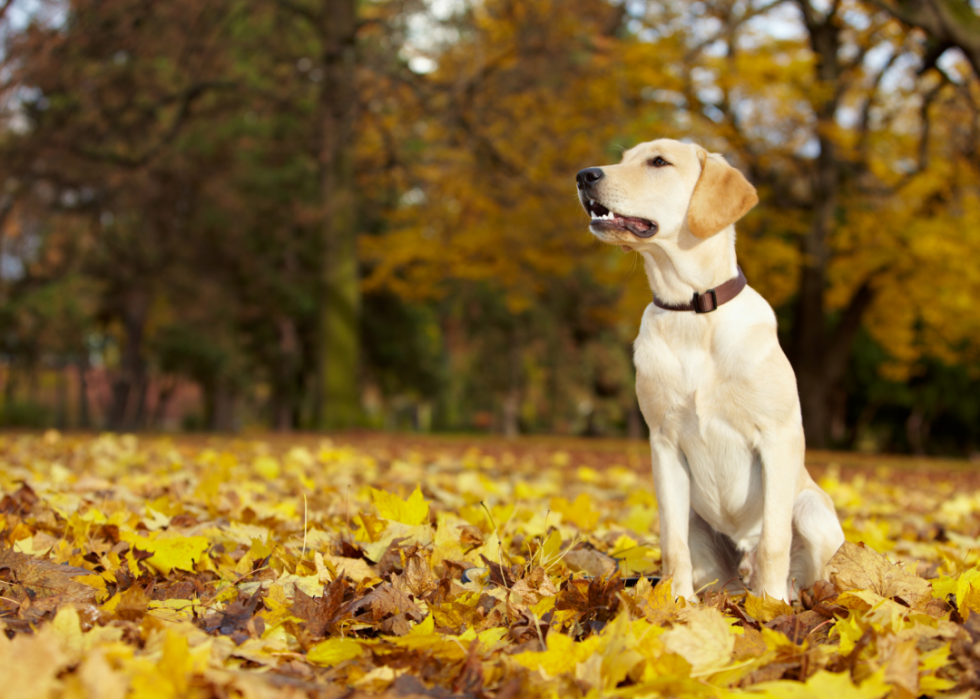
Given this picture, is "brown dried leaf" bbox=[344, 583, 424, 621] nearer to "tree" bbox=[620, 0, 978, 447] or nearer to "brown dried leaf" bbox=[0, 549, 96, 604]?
"brown dried leaf" bbox=[0, 549, 96, 604]

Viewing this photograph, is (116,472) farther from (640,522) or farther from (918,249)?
(918,249)

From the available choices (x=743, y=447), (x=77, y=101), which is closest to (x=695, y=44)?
(x=77, y=101)

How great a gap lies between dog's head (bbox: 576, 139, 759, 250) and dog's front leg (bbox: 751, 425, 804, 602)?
29.8 inches

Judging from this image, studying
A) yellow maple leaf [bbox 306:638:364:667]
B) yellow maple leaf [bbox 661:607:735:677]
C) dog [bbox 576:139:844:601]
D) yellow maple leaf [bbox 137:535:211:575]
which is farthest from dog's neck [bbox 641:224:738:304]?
yellow maple leaf [bbox 137:535:211:575]

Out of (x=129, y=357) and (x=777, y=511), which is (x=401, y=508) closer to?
(x=777, y=511)

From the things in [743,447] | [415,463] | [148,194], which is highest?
[148,194]

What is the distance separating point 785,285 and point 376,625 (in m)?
17.7

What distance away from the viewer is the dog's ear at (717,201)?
2.80 meters

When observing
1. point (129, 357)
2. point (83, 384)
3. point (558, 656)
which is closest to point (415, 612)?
point (558, 656)

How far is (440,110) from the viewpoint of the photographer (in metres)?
13.4

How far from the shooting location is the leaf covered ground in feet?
5.40

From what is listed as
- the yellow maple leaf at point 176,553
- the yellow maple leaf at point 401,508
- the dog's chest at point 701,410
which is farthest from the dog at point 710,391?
the yellow maple leaf at point 176,553

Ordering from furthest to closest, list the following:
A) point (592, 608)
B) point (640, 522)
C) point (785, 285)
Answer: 1. point (785, 285)
2. point (640, 522)
3. point (592, 608)

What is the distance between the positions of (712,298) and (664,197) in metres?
0.42
